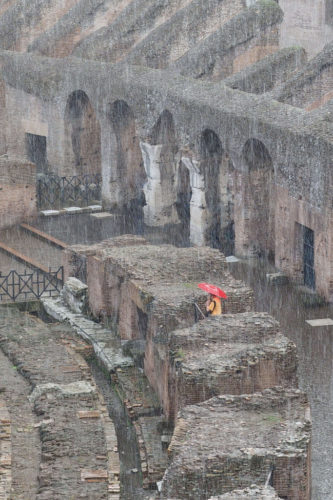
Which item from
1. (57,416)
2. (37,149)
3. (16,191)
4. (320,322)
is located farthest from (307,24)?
(57,416)

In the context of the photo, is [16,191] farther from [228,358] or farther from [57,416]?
[228,358]

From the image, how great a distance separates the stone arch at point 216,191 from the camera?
30750mm

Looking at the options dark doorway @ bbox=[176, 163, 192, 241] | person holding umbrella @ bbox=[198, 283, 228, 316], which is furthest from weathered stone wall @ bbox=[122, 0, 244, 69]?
person holding umbrella @ bbox=[198, 283, 228, 316]

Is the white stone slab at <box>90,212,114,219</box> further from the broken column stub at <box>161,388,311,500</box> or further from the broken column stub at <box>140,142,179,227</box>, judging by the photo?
the broken column stub at <box>161,388,311,500</box>

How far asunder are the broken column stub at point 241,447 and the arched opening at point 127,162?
16.4 metres

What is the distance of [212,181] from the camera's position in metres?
31.3

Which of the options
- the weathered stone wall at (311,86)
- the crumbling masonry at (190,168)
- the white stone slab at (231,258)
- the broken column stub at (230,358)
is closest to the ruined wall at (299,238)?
the crumbling masonry at (190,168)

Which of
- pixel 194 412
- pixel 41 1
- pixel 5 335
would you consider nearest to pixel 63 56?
pixel 41 1

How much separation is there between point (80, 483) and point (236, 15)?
761 inches

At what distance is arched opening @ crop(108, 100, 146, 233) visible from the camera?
3444 cm

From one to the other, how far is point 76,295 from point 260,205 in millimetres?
5873

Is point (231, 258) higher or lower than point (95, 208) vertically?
lower

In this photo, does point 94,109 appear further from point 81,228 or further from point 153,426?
point 153,426

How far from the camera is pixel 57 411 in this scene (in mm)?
20250
